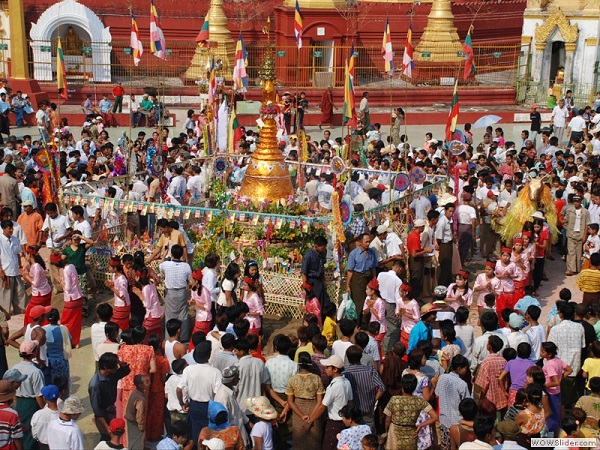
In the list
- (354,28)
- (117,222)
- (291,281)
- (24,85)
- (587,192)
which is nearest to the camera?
(291,281)

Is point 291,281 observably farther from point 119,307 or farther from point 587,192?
point 587,192

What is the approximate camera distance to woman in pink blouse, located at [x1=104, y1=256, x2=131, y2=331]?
11.8 meters

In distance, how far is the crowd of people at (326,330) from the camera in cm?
893

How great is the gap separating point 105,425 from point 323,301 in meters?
4.08

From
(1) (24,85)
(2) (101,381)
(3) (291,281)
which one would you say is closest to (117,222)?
(3) (291,281)

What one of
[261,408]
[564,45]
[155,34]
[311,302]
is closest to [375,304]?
[311,302]

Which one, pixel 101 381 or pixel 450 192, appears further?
pixel 450 192

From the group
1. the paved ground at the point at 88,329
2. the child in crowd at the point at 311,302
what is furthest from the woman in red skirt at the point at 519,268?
the child in crowd at the point at 311,302

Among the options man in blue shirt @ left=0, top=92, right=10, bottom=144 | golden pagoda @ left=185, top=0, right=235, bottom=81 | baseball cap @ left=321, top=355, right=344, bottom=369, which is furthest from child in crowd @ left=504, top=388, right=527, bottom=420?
golden pagoda @ left=185, top=0, right=235, bottom=81

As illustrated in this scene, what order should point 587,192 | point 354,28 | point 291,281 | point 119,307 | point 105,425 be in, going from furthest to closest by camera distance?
point 354,28
point 587,192
point 291,281
point 119,307
point 105,425

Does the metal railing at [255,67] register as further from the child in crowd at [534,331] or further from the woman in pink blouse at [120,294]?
the child in crowd at [534,331]

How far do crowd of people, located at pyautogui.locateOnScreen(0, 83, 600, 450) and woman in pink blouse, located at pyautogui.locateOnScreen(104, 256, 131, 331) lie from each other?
0.9 inches

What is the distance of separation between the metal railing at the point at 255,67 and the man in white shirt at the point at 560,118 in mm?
4819

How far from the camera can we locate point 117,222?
49.6 ft
